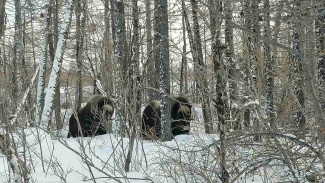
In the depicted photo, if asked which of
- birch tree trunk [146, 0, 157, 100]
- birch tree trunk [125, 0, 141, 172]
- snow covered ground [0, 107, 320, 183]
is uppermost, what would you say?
birch tree trunk [146, 0, 157, 100]

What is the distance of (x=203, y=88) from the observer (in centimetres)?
646

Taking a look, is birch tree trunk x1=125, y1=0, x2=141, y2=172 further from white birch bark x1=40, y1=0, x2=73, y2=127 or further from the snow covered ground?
white birch bark x1=40, y1=0, x2=73, y2=127

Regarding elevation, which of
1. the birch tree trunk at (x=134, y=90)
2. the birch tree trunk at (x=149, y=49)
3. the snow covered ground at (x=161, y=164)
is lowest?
the snow covered ground at (x=161, y=164)

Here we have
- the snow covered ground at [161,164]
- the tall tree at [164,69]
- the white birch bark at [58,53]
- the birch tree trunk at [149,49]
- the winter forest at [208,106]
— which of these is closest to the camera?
the winter forest at [208,106]

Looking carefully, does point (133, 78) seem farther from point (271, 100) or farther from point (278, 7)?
point (271, 100)

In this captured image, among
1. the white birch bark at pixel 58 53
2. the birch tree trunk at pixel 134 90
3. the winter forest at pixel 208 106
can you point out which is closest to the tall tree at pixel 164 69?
the winter forest at pixel 208 106

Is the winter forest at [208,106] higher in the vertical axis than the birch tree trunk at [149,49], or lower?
lower

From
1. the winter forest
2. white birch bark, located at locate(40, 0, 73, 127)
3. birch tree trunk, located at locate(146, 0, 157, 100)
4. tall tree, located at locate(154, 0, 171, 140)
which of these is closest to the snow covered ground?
the winter forest

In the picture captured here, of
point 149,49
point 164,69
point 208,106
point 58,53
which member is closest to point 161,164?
point 208,106

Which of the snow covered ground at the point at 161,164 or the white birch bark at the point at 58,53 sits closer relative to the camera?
the snow covered ground at the point at 161,164

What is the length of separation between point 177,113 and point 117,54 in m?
2.94

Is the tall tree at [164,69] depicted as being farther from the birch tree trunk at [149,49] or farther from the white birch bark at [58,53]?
the white birch bark at [58,53]

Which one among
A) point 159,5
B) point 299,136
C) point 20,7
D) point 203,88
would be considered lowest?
point 299,136

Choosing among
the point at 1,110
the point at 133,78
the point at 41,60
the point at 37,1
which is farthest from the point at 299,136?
the point at 37,1
